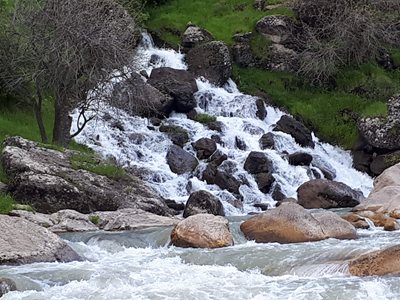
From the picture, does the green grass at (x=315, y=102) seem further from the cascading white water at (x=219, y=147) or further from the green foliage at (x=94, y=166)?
the green foliage at (x=94, y=166)

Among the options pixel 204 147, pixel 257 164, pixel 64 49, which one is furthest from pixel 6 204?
pixel 257 164

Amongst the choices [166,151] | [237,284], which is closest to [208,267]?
[237,284]

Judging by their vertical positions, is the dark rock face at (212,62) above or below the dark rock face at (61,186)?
above

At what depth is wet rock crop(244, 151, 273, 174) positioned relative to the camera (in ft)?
86.1

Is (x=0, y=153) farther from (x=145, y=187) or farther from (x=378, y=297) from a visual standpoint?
(x=378, y=297)

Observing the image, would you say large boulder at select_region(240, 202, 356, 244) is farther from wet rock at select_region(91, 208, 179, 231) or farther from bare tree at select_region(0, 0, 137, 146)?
bare tree at select_region(0, 0, 137, 146)

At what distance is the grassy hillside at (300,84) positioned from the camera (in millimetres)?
34062

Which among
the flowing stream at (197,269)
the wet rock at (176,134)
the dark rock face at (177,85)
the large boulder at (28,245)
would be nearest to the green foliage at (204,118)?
the dark rock face at (177,85)

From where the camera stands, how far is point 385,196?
22.0 metres

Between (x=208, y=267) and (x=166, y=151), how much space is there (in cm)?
1415

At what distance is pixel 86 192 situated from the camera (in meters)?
19.7

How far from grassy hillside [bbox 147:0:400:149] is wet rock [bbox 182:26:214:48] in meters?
0.87

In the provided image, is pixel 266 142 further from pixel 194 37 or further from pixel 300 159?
pixel 194 37

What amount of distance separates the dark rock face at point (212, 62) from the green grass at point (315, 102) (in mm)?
1273
